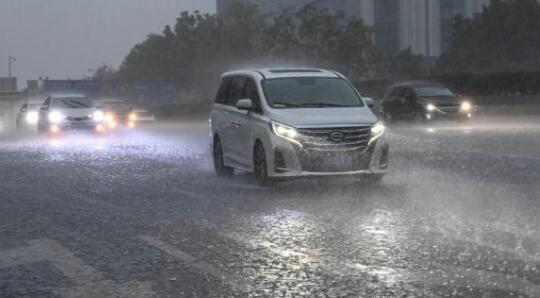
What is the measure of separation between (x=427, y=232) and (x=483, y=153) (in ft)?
35.9

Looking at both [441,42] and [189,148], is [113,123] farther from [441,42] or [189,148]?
[441,42]

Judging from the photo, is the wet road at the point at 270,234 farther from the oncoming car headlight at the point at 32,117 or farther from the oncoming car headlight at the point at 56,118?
the oncoming car headlight at the point at 32,117

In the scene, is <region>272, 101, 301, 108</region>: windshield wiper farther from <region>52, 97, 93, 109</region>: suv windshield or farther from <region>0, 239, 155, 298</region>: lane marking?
<region>52, 97, 93, 109</region>: suv windshield

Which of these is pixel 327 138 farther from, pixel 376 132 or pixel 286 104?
pixel 286 104

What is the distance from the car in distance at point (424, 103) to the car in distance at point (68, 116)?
454 inches

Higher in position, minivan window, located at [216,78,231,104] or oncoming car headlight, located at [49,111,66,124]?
minivan window, located at [216,78,231,104]

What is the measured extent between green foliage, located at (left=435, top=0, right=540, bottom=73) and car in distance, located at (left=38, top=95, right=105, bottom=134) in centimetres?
4757

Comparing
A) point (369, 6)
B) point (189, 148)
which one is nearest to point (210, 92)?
point (369, 6)

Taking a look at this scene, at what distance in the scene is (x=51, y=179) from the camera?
587 inches

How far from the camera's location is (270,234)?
27.8 feet

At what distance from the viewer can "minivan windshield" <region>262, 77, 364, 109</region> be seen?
1319 cm

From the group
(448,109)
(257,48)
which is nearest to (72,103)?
(448,109)

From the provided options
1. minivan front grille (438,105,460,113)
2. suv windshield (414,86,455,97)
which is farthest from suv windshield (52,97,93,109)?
minivan front grille (438,105,460,113)

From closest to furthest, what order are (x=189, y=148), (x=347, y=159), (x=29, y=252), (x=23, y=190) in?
(x=29, y=252) → (x=347, y=159) → (x=23, y=190) → (x=189, y=148)
